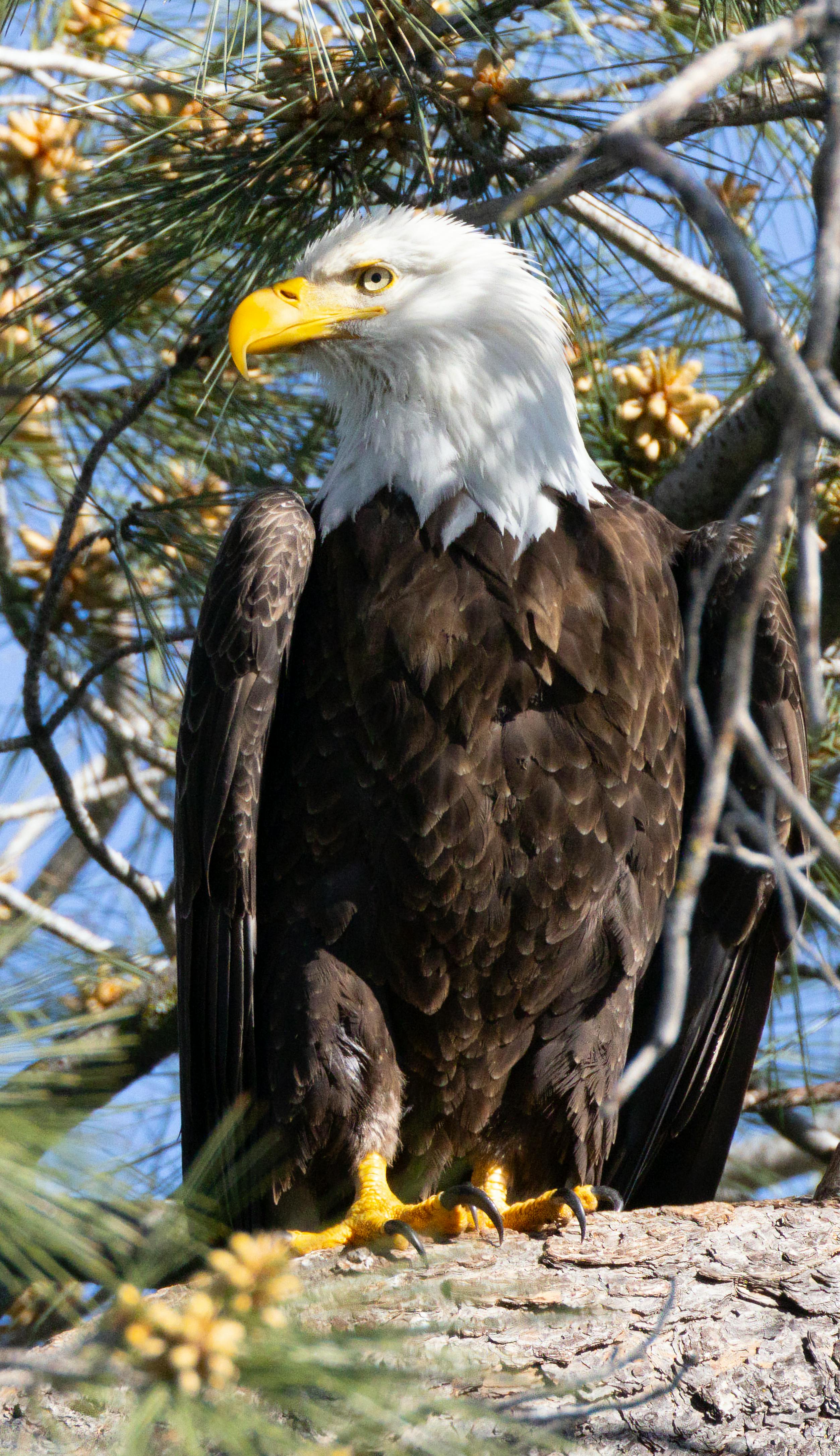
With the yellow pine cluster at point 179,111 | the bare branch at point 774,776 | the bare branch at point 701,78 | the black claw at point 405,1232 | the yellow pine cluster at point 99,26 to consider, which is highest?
the yellow pine cluster at point 99,26

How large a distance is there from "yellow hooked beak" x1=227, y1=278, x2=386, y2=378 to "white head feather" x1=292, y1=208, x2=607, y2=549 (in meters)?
0.03

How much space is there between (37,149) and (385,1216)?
2.73 m

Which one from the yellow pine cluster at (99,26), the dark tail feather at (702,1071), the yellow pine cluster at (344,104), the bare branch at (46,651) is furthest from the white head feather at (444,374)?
the yellow pine cluster at (99,26)

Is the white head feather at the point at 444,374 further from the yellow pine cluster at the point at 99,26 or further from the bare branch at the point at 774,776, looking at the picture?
the bare branch at the point at 774,776

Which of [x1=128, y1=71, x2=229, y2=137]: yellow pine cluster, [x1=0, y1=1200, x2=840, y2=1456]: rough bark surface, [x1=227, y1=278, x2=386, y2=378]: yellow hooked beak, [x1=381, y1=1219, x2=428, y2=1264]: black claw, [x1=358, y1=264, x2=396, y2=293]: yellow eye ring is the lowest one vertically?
Answer: [x1=0, y1=1200, x2=840, y2=1456]: rough bark surface

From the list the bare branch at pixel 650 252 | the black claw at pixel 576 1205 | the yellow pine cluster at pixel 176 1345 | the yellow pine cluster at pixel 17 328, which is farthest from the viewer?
the yellow pine cluster at pixel 17 328

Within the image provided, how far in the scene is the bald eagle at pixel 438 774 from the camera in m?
2.57

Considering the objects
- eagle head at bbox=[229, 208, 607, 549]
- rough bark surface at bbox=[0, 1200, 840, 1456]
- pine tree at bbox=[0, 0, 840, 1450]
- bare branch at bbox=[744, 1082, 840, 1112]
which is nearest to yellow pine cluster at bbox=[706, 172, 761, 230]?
pine tree at bbox=[0, 0, 840, 1450]

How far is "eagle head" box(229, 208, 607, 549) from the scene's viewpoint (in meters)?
2.75

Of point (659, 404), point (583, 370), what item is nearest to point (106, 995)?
point (659, 404)

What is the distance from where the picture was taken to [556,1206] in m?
2.55

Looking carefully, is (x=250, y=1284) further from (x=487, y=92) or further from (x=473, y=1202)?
(x=487, y=92)

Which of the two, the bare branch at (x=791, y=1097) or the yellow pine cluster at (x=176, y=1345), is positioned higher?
the bare branch at (x=791, y=1097)

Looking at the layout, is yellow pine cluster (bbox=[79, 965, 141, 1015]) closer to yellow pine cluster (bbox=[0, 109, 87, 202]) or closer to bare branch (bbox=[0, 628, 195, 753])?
bare branch (bbox=[0, 628, 195, 753])
